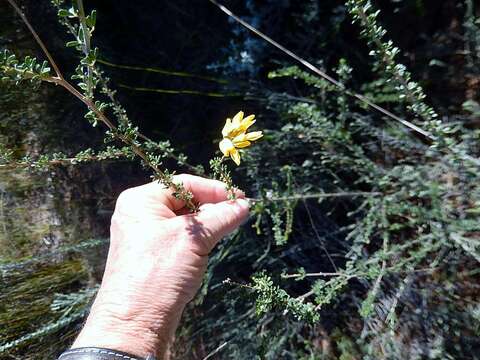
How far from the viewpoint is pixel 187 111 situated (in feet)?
8.07

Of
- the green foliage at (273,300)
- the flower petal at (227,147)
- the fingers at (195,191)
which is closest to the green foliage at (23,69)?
the flower petal at (227,147)

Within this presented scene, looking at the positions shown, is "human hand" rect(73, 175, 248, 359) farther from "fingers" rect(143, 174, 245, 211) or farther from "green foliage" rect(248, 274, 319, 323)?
"green foliage" rect(248, 274, 319, 323)

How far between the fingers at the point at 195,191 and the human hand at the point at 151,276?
44 mm

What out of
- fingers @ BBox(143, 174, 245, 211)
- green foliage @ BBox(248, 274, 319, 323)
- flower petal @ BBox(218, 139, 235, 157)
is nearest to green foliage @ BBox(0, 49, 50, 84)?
flower petal @ BBox(218, 139, 235, 157)

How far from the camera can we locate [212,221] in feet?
3.98

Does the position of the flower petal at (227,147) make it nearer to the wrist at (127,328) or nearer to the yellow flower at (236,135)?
the yellow flower at (236,135)

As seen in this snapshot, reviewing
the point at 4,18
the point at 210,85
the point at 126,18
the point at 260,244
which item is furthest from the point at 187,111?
the point at 4,18

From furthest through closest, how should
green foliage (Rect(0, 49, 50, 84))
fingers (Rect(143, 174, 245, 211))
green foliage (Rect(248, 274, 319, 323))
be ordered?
fingers (Rect(143, 174, 245, 211))
green foliage (Rect(248, 274, 319, 323))
green foliage (Rect(0, 49, 50, 84))

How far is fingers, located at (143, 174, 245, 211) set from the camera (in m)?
1.30

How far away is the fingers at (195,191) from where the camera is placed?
1.30m

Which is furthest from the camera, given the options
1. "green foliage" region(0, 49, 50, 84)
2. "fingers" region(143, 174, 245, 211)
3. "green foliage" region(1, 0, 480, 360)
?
"green foliage" region(1, 0, 480, 360)

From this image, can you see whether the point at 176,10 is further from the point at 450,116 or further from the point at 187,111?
the point at 450,116

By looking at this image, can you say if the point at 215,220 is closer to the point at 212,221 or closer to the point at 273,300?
the point at 212,221

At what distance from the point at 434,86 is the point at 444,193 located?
54 cm
